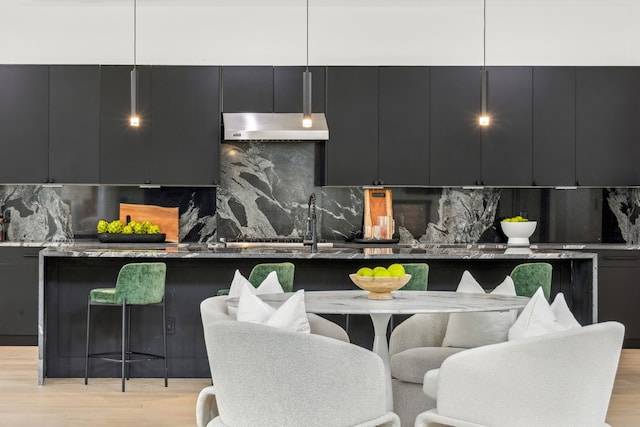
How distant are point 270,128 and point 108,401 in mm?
3210

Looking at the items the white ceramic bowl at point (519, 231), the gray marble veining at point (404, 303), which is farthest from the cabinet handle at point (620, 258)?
the gray marble veining at point (404, 303)

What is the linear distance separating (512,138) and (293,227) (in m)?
2.29

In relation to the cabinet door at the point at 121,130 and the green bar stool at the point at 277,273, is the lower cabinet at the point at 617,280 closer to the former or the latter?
the green bar stool at the point at 277,273

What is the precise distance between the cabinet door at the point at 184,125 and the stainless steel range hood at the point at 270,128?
0.22m

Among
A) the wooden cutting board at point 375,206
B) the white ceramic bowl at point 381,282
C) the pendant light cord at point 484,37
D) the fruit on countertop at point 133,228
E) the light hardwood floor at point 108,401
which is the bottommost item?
the light hardwood floor at point 108,401

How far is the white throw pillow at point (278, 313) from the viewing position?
10.8 feet

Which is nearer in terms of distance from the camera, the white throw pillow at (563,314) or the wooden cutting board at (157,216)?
the white throw pillow at (563,314)

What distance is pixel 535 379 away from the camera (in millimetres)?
2902

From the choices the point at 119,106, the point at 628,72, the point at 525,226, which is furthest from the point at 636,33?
the point at 119,106

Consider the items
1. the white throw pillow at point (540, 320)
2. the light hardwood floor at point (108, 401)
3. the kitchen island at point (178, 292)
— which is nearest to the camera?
the white throw pillow at point (540, 320)

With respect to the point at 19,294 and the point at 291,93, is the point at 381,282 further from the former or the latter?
the point at 19,294

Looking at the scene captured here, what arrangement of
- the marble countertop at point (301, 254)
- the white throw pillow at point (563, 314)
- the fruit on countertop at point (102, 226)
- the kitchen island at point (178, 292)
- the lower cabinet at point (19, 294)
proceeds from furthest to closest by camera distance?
the fruit on countertop at point (102, 226)
the lower cabinet at point (19, 294)
the kitchen island at point (178, 292)
the marble countertop at point (301, 254)
the white throw pillow at point (563, 314)

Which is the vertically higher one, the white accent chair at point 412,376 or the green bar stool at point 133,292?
the green bar stool at point 133,292

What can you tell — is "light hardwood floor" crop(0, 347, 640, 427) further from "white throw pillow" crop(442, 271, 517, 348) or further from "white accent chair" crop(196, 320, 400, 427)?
"white accent chair" crop(196, 320, 400, 427)
